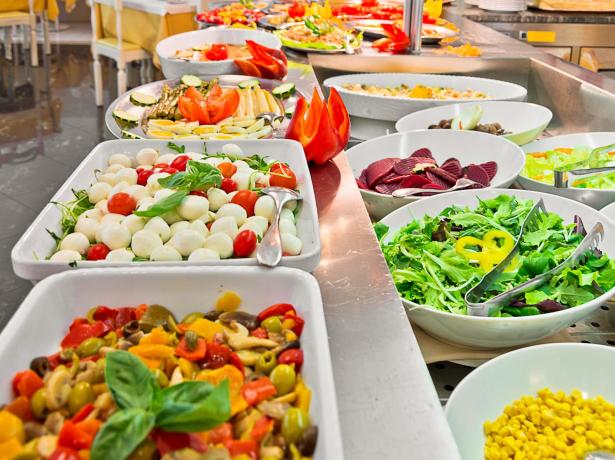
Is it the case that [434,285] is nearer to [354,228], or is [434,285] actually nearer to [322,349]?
[354,228]

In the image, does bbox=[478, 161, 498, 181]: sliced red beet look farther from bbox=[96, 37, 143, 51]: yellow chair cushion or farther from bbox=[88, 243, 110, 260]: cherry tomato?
bbox=[96, 37, 143, 51]: yellow chair cushion

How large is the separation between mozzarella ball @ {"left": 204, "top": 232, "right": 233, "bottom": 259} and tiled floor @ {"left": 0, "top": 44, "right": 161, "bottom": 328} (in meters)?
1.90

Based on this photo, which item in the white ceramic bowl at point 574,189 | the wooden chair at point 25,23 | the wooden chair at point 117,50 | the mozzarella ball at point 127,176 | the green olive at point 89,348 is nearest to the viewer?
the green olive at point 89,348

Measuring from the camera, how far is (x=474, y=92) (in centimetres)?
261

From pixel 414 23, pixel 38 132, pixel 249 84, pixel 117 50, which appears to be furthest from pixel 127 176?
pixel 117 50

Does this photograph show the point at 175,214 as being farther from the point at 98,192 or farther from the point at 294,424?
the point at 294,424

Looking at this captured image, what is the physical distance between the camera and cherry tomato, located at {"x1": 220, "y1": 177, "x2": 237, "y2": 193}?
1.22 m

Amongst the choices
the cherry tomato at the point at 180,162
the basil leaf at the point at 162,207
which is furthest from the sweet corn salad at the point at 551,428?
the cherry tomato at the point at 180,162

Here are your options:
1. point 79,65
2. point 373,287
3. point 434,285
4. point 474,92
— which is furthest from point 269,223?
point 79,65

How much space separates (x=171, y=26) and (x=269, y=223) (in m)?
5.15

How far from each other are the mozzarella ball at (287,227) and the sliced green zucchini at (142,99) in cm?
94

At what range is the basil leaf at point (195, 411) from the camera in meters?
0.62

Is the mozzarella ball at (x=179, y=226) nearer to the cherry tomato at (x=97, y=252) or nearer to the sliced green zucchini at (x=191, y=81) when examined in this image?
the cherry tomato at (x=97, y=252)

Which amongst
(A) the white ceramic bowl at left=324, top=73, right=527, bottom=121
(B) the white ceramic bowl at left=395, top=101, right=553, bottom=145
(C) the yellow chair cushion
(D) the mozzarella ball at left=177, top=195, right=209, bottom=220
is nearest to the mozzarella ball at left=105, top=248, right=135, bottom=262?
(D) the mozzarella ball at left=177, top=195, right=209, bottom=220
